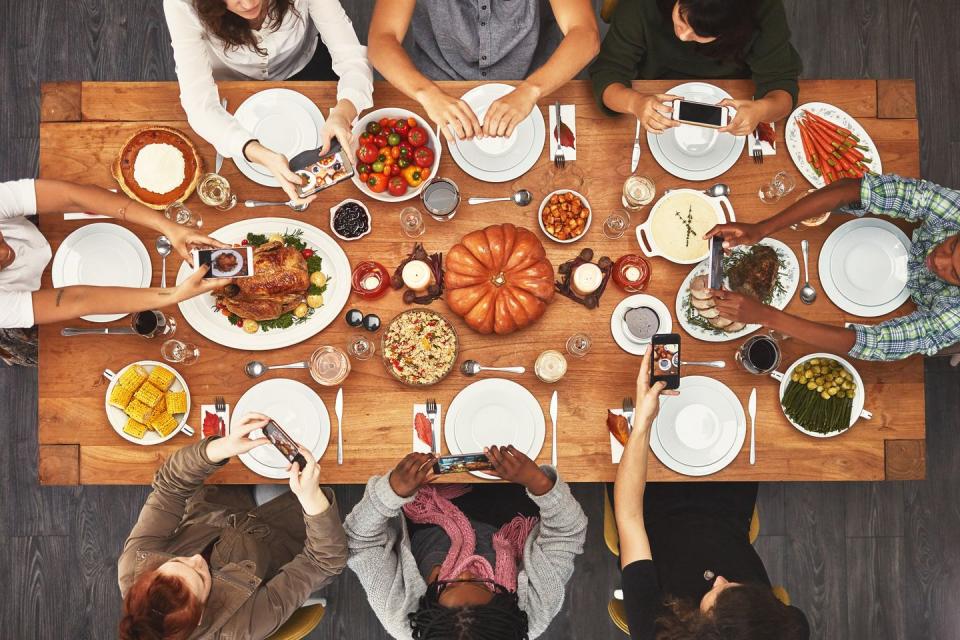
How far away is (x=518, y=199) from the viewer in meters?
2.39

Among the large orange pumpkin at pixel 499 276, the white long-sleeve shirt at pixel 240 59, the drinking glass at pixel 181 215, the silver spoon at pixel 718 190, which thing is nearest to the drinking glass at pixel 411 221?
the large orange pumpkin at pixel 499 276

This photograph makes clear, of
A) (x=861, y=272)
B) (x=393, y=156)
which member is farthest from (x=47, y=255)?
(x=861, y=272)

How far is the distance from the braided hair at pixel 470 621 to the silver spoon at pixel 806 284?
157cm

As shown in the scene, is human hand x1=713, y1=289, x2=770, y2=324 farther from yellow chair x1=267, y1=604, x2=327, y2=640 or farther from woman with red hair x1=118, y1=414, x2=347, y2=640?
yellow chair x1=267, y1=604, x2=327, y2=640

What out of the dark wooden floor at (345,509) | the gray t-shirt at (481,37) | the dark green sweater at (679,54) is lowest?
the dark wooden floor at (345,509)

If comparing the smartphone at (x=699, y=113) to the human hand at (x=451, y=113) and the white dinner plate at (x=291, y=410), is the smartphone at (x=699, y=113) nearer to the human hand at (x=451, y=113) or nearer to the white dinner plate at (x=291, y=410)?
the human hand at (x=451, y=113)

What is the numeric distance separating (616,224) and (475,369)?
0.76 m

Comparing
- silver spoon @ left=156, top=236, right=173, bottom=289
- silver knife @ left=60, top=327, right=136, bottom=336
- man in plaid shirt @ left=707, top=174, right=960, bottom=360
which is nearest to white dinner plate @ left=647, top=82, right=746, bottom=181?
man in plaid shirt @ left=707, top=174, right=960, bottom=360

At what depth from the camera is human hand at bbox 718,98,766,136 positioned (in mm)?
2303

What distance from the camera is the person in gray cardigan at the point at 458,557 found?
216 centimetres

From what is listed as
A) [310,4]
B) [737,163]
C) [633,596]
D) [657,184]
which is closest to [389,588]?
[633,596]

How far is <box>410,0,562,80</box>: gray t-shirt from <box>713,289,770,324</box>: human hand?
1.35 m

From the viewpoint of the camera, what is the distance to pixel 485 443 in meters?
2.36

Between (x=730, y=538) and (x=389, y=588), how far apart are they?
1.35 meters
